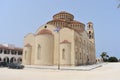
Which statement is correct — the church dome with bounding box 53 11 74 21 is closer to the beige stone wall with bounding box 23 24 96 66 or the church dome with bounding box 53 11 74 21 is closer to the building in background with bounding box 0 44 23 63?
the beige stone wall with bounding box 23 24 96 66

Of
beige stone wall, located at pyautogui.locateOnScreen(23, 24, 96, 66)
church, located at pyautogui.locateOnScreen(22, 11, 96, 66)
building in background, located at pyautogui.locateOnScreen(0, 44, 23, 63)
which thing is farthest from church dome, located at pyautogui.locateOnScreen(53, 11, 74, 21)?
building in background, located at pyautogui.locateOnScreen(0, 44, 23, 63)

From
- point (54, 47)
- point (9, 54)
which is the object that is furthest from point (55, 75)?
point (9, 54)

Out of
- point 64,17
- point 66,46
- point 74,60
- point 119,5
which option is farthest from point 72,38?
point 119,5

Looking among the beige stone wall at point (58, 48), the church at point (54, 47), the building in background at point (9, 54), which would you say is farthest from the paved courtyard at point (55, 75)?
the building in background at point (9, 54)

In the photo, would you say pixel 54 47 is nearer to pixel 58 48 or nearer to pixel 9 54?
pixel 58 48

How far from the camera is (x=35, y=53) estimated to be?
149 feet

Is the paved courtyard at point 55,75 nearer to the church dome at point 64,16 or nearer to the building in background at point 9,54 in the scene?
the church dome at point 64,16

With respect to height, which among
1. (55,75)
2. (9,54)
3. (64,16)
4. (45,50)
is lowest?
(55,75)

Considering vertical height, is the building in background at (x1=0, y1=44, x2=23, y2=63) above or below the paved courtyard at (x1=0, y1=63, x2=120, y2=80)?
above

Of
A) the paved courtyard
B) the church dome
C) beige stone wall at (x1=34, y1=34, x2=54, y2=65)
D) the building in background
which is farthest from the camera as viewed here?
the building in background

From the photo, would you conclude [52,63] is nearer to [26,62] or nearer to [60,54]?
[60,54]

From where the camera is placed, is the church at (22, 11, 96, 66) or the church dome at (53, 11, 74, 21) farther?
the church dome at (53, 11, 74, 21)

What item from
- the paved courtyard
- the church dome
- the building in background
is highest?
the church dome

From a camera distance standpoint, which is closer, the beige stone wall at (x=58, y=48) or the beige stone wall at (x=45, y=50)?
the beige stone wall at (x=58, y=48)
